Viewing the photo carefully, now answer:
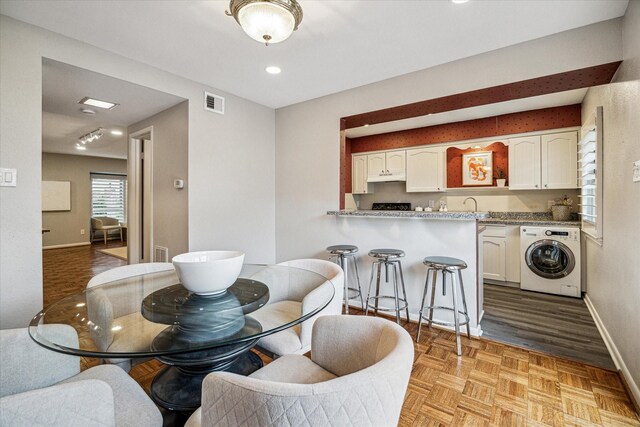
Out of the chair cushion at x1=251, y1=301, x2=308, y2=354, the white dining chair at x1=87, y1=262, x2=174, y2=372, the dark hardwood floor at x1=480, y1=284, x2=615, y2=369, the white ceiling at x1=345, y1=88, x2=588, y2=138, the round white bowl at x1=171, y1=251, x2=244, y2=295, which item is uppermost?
the white ceiling at x1=345, y1=88, x2=588, y2=138

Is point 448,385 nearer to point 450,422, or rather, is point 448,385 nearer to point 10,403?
point 450,422

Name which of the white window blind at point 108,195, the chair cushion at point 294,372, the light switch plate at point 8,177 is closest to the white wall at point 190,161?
the light switch plate at point 8,177

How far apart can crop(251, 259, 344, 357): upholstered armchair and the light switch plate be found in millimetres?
1841

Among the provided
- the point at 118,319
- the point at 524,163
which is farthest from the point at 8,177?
→ the point at 524,163

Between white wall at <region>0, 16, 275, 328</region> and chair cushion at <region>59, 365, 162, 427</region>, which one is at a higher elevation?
white wall at <region>0, 16, 275, 328</region>

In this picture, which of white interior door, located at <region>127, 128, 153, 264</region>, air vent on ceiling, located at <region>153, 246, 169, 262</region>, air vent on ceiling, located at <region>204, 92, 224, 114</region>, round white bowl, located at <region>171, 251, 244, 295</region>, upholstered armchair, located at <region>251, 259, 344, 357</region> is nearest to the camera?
round white bowl, located at <region>171, 251, 244, 295</region>

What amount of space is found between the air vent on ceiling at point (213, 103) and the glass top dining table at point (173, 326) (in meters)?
2.04

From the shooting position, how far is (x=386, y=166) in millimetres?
5418

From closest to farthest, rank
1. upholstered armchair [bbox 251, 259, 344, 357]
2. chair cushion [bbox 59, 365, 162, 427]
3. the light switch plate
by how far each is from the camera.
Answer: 1. chair cushion [bbox 59, 365, 162, 427]
2. upholstered armchair [bbox 251, 259, 344, 357]
3. the light switch plate

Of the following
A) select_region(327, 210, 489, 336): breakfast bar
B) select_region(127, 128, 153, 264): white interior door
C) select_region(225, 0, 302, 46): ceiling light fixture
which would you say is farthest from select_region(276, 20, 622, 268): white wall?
select_region(127, 128, 153, 264): white interior door

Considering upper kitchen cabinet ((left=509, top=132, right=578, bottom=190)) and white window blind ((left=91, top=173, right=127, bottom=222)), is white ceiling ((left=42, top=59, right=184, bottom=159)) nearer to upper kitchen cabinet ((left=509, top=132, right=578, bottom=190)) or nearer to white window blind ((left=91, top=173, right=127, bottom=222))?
white window blind ((left=91, top=173, right=127, bottom=222))

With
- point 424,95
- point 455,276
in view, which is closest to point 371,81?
point 424,95

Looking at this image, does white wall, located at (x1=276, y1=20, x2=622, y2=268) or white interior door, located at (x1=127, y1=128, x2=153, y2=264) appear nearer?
white wall, located at (x1=276, y1=20, x2=622, y2=268)

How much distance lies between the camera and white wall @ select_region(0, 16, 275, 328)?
2.01m
